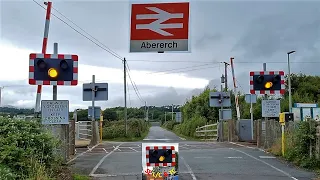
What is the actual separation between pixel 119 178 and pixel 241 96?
41147 mm

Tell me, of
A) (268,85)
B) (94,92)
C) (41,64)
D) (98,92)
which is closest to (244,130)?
(98,92)

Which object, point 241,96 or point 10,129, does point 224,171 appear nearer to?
point 10,129

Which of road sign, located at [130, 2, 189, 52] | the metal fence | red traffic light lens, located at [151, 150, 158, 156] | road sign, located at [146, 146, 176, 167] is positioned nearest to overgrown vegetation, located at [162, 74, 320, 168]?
the metal fence

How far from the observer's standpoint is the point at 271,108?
60.6 feet

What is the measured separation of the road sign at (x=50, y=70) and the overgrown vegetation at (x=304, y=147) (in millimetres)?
7566

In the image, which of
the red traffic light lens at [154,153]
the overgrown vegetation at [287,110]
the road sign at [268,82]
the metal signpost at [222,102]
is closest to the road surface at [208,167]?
the overgrown vegetation at [287,110]

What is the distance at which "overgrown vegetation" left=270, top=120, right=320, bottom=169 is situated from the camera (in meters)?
13.8

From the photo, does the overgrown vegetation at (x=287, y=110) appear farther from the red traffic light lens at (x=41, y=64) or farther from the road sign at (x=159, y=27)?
the road sign at (x=159, y=27)

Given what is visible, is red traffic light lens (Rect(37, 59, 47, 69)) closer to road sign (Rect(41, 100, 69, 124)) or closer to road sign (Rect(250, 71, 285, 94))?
road sign (Rect(41, 100, 69, 124))

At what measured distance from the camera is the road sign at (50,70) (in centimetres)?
1138

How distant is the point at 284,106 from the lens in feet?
127

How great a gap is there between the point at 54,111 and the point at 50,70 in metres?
1.48

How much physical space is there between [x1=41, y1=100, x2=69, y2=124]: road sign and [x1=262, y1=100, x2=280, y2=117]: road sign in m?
9.10

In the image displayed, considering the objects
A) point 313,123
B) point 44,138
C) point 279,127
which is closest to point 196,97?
point 279,127
